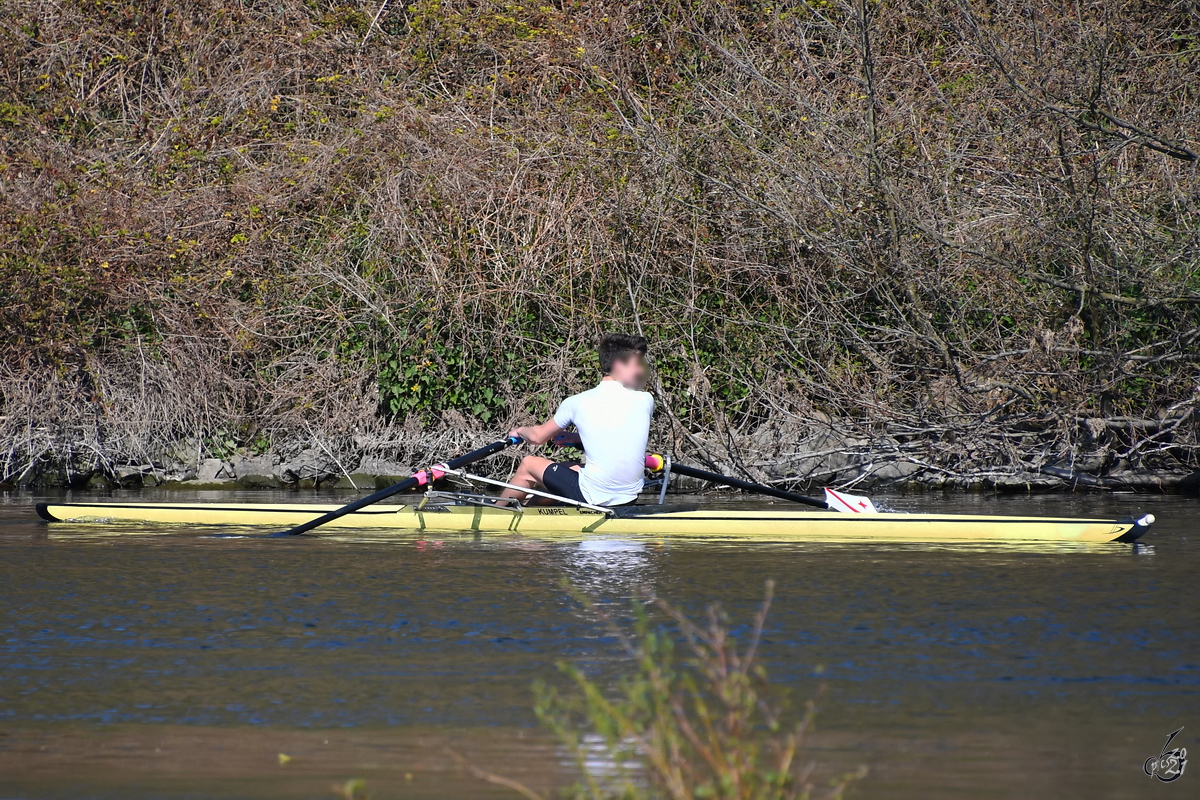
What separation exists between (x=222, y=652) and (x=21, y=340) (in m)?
9.72

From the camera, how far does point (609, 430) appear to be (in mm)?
9297

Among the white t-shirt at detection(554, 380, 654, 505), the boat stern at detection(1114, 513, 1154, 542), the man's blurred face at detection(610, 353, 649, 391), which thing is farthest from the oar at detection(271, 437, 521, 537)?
the boat stern at detection(1114, 513, 1154, 542)

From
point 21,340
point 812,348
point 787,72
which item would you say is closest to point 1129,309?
point 812,348

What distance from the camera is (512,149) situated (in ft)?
49.2

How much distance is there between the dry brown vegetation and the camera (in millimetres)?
12102

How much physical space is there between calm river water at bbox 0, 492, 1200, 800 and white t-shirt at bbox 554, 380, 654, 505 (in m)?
0.69

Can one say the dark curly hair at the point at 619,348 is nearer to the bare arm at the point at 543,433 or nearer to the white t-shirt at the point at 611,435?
the white t-shirt at the point at 611,435

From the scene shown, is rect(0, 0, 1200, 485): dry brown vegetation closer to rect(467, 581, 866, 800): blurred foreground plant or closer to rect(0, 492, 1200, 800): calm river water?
rect(0, 492, 1200, 800): calm river water

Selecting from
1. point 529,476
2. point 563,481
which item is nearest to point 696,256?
point 529,476

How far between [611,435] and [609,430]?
61 mm

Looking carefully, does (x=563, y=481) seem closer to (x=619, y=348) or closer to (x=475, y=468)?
(x=619, y=348)

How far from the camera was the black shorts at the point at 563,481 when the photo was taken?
9.66m

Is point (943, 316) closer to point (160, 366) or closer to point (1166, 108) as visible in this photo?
point (1166, 108)

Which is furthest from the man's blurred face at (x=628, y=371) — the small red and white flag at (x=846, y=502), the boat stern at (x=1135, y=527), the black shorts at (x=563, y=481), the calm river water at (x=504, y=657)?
the boat stern at (x=1135, y=527)
